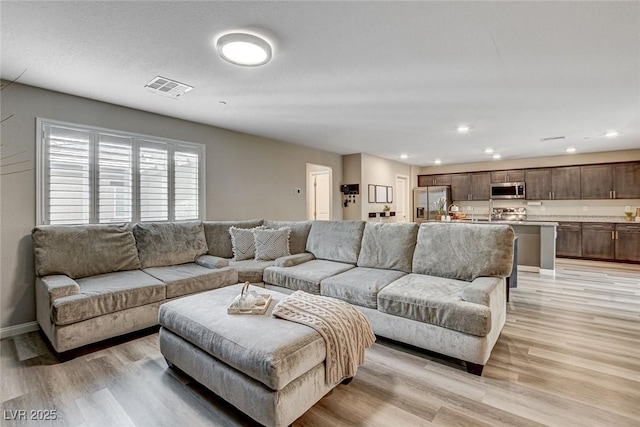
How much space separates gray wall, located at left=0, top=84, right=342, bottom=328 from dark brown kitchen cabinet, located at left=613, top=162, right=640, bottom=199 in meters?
6.60

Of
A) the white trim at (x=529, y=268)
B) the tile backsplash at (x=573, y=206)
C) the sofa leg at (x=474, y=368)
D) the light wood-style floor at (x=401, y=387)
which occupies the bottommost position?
the light wood-style floor at (x=401, y=387)

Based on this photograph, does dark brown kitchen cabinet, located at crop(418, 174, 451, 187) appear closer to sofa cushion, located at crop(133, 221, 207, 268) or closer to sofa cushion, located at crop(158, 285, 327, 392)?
sofa cushion, located at crop(133, 221, 207, 268)

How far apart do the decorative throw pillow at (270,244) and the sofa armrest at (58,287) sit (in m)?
1.86

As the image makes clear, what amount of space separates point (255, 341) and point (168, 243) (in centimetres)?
246

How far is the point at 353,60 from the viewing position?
2.48 m

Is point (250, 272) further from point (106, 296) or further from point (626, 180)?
point (626, 180)

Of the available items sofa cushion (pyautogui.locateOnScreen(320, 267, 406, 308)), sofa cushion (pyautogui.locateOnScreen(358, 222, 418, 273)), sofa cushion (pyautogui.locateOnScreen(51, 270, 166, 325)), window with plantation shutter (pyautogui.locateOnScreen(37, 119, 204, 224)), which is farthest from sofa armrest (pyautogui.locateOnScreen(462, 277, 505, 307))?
window with plantation shutter (pyautogui.locateOnScreen(37, 119, 204, 224))

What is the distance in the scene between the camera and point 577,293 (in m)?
3.97

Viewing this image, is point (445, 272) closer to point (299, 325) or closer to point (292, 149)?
point (299, 325)

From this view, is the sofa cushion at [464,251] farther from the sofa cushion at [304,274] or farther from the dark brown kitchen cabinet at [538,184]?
the dark brown kitchen cabinet at [538,184]

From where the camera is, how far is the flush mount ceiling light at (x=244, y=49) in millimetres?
2115

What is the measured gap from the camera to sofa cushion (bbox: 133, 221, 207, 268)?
11.1 feet

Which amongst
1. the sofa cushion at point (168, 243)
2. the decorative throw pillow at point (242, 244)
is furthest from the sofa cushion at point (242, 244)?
the sofa cushion at point (168, 243)

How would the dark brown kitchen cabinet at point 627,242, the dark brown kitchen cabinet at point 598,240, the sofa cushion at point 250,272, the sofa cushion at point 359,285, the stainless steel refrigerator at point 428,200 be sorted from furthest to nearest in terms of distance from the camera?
the stainless steel refrigerator at point 428,200 < the dark brown kitchen cabinet at point 598,240 < the dark brown kitchen cabinet at point 627,242 < the sofa cushion at point 250,272 < the sofa cushion at point 359,285
